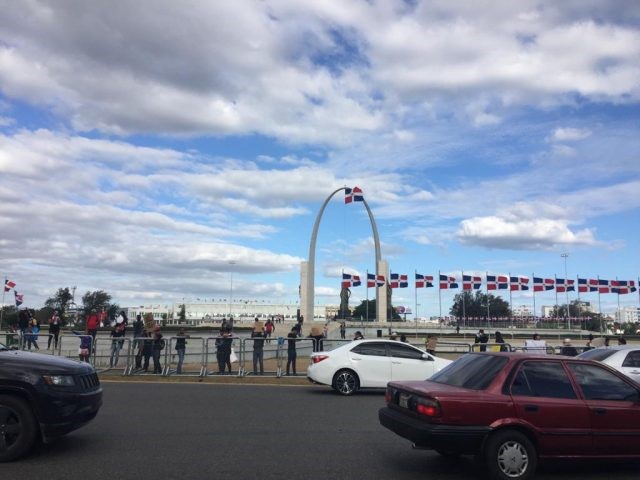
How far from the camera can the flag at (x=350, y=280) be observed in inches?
2469

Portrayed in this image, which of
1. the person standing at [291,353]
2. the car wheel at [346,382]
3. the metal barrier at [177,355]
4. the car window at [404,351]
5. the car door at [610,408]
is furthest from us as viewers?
the person standing at [291,353]

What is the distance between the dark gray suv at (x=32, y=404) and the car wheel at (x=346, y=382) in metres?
8.52

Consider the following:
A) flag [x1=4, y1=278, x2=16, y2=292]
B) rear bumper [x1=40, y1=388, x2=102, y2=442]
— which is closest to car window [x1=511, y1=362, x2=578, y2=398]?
rear bumper [x1=40, y1=388, x2=102, y2=442]

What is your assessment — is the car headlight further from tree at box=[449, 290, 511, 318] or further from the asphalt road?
tree at box=[449, 290, 511, 318]

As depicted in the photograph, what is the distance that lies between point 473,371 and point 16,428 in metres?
5.61

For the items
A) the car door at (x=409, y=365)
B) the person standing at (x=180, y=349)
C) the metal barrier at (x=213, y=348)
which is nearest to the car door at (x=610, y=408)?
the car door at (x=409, y=365)

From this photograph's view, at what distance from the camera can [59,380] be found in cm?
767

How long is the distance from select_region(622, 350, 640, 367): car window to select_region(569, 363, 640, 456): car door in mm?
5626

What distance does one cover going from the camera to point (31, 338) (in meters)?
19.5

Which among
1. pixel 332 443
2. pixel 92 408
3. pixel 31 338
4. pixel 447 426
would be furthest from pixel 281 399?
pixel 31 338

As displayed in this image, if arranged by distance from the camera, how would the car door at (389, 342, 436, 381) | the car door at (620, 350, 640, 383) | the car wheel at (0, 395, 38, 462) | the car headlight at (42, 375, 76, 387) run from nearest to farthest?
1. the car wheel at (0, 395, 38, 462)
2. the car headlight at (42, 375, 76, 387)
3. the car door at (620, 350, 640, 383)
4. the car door at (389, 342, 436, 381)

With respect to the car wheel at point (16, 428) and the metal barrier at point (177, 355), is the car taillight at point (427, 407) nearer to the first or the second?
the car wheel at point (16, 428)

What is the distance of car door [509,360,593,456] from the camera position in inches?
274

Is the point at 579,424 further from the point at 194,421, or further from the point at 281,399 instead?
the point at 281,399
